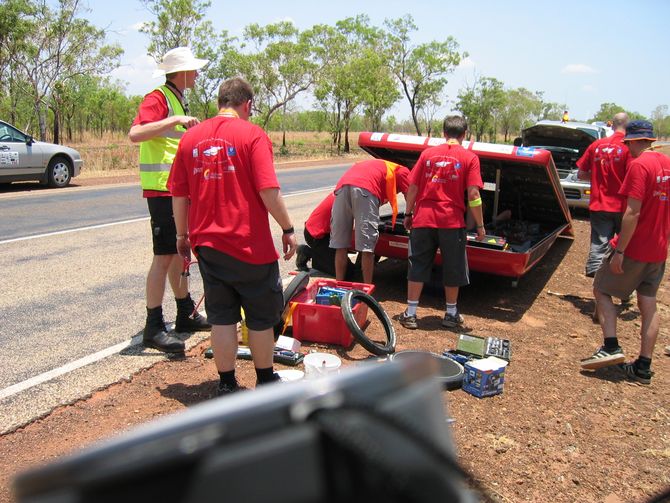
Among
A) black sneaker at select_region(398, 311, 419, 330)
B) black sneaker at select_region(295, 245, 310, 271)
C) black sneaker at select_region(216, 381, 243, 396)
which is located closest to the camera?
black sneaker at select_region(216, 381, 243, 396)

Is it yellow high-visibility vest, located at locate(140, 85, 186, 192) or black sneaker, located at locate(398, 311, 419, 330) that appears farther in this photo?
black sneaker, located at locate(398, 311, 419, 330)

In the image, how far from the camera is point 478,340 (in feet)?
17.0

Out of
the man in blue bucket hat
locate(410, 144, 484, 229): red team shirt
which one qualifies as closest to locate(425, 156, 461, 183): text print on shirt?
locate(410, 144, 484, 229): red team shirt

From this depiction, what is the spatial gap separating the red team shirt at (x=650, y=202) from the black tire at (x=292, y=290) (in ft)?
9.32

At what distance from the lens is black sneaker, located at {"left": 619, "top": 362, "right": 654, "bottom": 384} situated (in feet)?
16.0

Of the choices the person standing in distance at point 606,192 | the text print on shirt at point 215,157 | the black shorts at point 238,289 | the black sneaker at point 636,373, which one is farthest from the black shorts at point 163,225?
the person standing in distance at point 606,192

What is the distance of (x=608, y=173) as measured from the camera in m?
6.68

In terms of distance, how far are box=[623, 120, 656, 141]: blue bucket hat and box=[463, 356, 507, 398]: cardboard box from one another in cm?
240

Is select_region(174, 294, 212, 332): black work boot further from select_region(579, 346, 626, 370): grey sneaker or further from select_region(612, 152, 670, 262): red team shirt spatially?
select_region(612, 152, 670, 262): red team shirt

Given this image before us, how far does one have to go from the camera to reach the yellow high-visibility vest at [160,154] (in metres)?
4.64

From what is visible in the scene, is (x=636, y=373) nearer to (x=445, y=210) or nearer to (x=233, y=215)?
(x=445, y=210)

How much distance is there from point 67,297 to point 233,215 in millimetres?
3657

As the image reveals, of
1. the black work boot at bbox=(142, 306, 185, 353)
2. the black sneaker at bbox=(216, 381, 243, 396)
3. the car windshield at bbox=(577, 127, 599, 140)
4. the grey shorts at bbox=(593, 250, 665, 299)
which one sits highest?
the car windshield at bbox=(577, 127, 599, 140)

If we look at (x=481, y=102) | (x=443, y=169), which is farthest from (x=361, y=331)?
(x=481, y=102)
